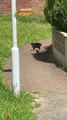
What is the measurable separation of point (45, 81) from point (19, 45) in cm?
724

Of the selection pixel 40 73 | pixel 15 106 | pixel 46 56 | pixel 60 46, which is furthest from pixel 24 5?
pixel 15 106

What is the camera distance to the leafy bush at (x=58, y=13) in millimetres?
14047

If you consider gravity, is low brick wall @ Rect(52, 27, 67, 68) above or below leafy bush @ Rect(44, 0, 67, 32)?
below

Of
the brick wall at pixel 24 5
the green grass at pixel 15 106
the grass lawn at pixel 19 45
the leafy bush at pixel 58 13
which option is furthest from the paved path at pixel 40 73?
the brick wall at pixel 24 5

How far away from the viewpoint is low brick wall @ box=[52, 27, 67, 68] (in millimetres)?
13632

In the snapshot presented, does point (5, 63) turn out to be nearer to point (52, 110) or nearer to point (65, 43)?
point (65, 43)

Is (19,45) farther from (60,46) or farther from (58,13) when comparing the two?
(58,13)

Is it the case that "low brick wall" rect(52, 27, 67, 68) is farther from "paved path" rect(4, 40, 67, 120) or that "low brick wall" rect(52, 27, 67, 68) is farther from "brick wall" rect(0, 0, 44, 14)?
"brick wall" rect(0, 0, 44, 14)

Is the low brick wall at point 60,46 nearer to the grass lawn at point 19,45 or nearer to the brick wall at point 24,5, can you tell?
the grass lawn at point 19,45

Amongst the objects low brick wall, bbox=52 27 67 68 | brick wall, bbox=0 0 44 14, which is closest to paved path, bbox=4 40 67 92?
low brick wall, bbox=52 27 67 68

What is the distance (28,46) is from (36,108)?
32.2ft

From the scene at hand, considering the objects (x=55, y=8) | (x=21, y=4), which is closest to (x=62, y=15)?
(x=55, y=8)

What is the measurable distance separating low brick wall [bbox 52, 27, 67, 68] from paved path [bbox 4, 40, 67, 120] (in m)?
0.21

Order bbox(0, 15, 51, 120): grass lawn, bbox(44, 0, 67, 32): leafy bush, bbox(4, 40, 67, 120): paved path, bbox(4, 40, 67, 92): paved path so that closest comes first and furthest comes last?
bbox(0, 15, 51, 120): grass lawn, bbox(4, 40, 67, 120): paved path, bbox(4, 40, 67, 92): paved path, bbox(44, 0, 67, 32): leafy bush
